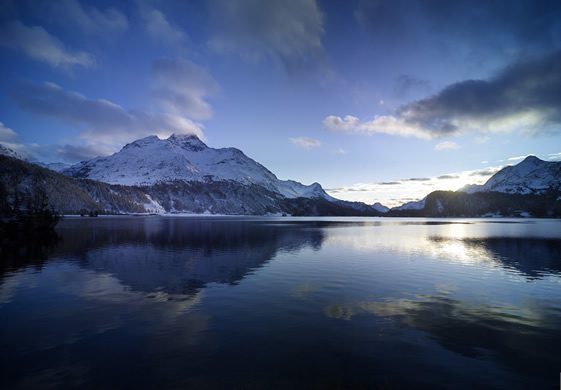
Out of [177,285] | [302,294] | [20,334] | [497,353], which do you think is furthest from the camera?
[177,285]

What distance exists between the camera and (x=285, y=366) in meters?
14.8

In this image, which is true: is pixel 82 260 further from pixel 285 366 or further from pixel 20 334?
pixel 285 366

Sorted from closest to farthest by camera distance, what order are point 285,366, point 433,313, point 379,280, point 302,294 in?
point 285,366 → point 433,313 → point 302,294 → point 379,280

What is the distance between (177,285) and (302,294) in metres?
13.4

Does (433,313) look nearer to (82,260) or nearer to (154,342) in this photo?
(154,342)

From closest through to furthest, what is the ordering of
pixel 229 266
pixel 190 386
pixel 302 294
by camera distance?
1. pixel 190 386
2. pixel 302 294
3. pixel 229 266

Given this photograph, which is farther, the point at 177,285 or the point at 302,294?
the point at 177,285

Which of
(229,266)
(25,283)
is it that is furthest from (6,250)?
(229,266)

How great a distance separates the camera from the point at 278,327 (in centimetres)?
2002

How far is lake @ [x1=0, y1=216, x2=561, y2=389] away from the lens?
1401cm

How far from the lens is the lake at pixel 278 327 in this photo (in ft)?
46.0

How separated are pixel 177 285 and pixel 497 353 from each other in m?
27.5

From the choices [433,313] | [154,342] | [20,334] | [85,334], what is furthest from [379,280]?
[20,334]

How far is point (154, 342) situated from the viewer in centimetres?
1748
